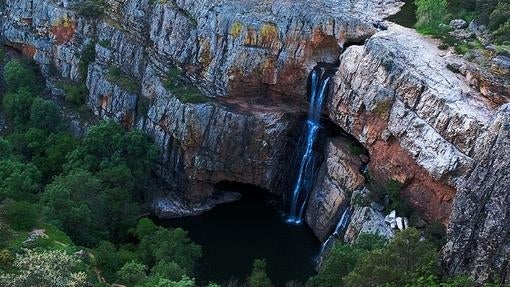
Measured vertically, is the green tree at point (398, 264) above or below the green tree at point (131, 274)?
above

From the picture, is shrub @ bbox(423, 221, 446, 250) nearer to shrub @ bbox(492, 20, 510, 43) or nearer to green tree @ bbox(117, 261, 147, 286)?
shrub @ bbox(492, 20, 510, 43)

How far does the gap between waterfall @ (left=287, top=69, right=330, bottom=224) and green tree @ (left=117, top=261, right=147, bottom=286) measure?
17.9 metres

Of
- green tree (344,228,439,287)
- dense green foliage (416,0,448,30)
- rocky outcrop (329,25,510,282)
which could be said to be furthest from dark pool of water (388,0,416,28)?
green tree (344,228,439,287)

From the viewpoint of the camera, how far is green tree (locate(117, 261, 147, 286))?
1298 inches

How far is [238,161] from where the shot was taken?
50.3 m

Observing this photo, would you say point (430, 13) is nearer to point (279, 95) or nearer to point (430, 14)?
point (430, 14)

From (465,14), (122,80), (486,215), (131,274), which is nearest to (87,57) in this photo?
(122,80)

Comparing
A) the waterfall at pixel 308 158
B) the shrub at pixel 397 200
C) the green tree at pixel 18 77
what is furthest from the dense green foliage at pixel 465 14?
the green tree at pixel 18 77

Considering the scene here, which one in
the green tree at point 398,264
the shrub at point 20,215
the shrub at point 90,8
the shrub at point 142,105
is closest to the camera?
the green tree at point 398,264

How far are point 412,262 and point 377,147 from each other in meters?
13.5

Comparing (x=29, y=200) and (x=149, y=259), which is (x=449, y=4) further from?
(x=29, y=200)

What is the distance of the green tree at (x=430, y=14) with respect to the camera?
4634 centimetres

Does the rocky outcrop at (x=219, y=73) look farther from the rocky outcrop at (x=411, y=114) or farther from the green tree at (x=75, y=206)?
the green tree at (x=75, y=206)

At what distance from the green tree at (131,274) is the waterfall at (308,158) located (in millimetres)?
17946
